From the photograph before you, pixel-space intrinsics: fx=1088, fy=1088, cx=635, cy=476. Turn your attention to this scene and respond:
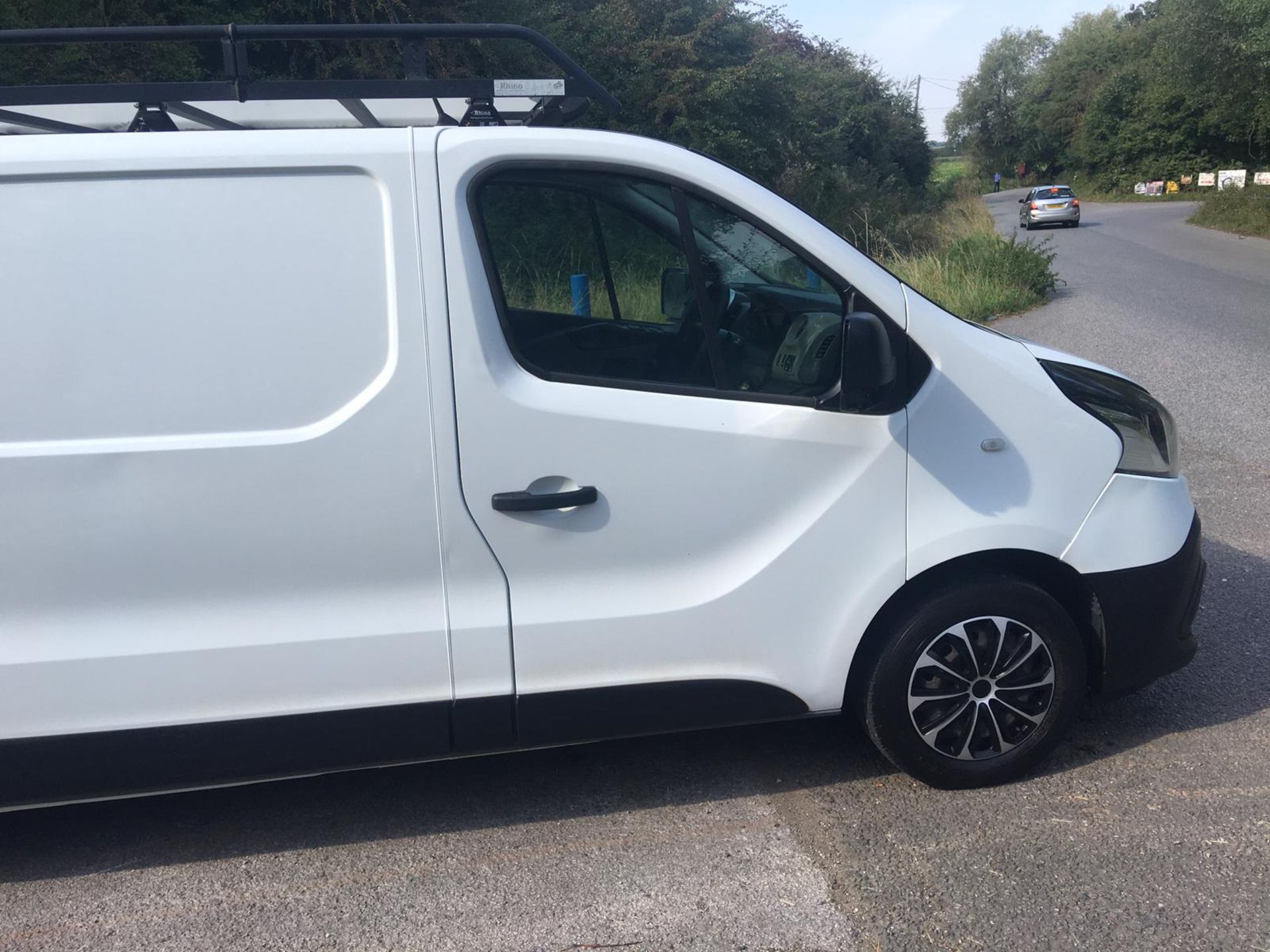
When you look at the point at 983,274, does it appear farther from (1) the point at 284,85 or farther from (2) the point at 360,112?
(1) the point at 284,85

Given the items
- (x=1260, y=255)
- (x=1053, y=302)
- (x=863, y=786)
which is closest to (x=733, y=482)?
(x=863, y=786)

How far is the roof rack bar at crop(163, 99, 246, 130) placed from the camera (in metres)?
3.40

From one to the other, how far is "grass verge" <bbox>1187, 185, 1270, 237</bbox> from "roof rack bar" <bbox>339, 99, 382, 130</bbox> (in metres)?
32.2

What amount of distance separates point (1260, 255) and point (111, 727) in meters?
27.4

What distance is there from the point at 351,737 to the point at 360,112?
1.95 meters

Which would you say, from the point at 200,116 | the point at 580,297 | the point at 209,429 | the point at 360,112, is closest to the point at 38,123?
the point at 200,116

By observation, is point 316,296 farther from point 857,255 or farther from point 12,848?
point 12,848

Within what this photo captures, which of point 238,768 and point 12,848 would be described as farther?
point 12,848

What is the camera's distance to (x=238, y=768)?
2910mm

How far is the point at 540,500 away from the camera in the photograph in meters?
2.88

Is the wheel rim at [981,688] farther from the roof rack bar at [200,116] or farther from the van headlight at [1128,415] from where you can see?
the roof rack bar at [200,116]

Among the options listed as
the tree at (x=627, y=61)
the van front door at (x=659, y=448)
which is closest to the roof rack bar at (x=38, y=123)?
the van front door at (x=659, y=448)

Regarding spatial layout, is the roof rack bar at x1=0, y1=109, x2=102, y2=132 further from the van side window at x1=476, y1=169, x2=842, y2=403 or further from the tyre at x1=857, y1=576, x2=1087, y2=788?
the tyre at x1=857, y1=576, x2=1087, y2=788

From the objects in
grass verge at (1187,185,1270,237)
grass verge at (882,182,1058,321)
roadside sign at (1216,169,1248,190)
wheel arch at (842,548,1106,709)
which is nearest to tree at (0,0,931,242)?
grass verge at (882,182,1058,321)
